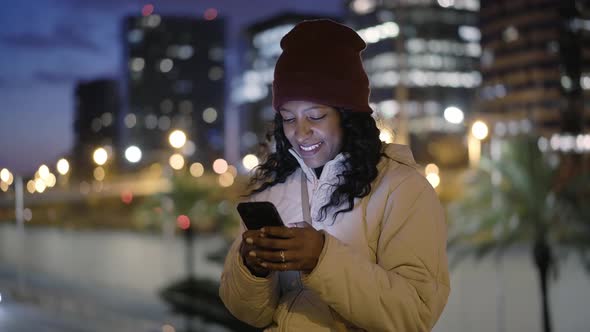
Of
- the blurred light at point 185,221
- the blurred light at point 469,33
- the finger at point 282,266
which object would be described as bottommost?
the blurred light at point 185,221

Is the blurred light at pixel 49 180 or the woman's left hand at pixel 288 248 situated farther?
the blurred light at pixel 49 180

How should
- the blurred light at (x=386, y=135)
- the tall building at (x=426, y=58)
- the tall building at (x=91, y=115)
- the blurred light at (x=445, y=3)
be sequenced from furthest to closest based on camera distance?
the blurred light at (x=445, y=3)
the tall building at (x=426, y=58)
the tall building at (x=91, y=115)
the blurred light at (x=386, y=135)

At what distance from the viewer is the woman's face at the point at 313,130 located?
2.01 meters

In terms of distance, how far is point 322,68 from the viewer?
198cm

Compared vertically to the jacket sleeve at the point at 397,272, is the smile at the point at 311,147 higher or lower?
higher

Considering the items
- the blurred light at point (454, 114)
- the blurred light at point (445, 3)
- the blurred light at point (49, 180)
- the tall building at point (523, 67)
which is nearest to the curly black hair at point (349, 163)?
the blurred light at point (454, 114)

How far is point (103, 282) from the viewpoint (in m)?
21.9

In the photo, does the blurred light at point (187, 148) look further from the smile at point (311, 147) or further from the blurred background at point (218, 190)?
the smile at point (311, 147)

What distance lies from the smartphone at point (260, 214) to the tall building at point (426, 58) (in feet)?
296

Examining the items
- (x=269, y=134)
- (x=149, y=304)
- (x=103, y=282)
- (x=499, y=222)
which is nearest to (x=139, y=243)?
(x=103, y=282)

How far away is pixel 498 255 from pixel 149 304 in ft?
27.1

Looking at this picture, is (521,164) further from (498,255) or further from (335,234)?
(335,234)

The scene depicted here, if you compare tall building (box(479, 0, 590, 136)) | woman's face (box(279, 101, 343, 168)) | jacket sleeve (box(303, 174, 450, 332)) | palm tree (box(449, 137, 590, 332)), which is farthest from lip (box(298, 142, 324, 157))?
tall building (box(479, 0, 590, 136))

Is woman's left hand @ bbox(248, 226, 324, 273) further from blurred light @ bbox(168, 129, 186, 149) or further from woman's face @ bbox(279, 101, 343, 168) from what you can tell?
blurred light @ bbox(168, 129, 186, 149)
